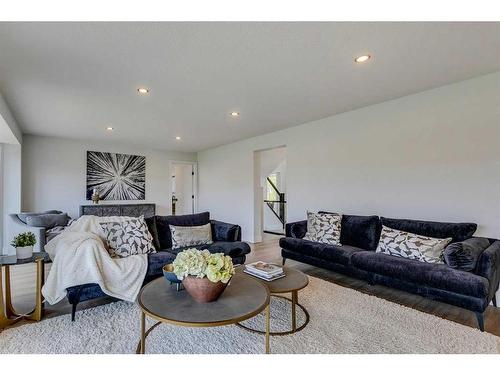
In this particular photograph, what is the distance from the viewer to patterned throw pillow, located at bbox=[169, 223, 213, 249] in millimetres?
3230

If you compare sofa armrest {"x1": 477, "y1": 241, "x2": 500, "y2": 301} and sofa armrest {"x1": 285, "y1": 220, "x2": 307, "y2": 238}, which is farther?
sofa armrest {"x1": 285, "y1": 220, "x2": 307, "y2": 238}

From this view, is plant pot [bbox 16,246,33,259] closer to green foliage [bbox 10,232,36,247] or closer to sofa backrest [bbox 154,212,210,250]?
green foliage [bbox 10,232,36,247]

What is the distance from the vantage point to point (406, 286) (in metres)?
2.52

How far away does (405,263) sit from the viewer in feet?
8.30

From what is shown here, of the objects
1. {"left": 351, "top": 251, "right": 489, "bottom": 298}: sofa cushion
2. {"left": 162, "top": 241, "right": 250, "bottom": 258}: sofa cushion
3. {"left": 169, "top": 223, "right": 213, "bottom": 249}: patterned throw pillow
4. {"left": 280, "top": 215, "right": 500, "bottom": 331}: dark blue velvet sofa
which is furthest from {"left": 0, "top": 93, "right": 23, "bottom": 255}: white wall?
{"left": 351, "top": 251, "right": 489, "bottom": 298}: sofa cushion

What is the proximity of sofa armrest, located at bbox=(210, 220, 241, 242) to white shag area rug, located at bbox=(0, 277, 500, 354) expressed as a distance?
4.46ft

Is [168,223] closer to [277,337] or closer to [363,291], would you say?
[277,337]

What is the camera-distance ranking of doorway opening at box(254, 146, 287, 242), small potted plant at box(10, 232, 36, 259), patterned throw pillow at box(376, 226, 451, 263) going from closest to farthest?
small potted plant at box(10, 232, 36, 259) < patterned throw pillow at box(376, 226, 451, 263) < doorway opening at box(254, 146, 287, 242)

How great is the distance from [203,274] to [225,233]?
1942 mm

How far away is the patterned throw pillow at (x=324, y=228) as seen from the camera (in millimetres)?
3428

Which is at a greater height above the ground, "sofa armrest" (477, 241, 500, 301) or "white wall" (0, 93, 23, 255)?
"white wall" (0, 93, 23, 255)

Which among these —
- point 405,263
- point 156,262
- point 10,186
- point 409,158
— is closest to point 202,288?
point 156,262

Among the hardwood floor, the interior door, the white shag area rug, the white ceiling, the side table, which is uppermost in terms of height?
the white ceiling
